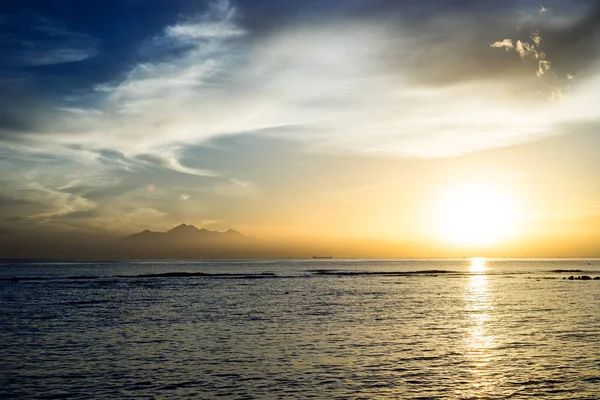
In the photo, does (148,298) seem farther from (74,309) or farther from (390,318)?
(390,318)

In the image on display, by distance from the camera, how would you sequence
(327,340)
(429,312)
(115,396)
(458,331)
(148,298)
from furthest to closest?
(148,298) < (429,312) < (458,331) < (327,340) < (115,396)

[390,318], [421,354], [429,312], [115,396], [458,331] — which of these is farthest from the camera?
[429,312]

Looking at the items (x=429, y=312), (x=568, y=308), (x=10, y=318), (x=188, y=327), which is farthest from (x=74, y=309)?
(x=568, y=308)

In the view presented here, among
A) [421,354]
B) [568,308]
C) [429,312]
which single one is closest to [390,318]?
[429,312]

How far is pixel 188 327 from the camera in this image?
51.4 metres

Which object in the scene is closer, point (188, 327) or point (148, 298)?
point (188, 327)

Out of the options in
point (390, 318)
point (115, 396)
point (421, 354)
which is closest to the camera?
point (115, 396)

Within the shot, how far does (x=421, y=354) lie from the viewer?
1453 inches

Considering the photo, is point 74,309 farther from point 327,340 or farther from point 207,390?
point 207,390

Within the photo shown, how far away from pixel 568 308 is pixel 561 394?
4686cm

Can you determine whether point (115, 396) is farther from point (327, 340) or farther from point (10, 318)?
point (10, 318)

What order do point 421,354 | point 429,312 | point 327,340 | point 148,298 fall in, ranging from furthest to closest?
point 148,298 → point 429,312 → point 327,340 → point 421,354

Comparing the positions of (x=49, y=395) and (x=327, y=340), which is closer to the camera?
(x=49, y=395)

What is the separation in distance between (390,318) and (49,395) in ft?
126
